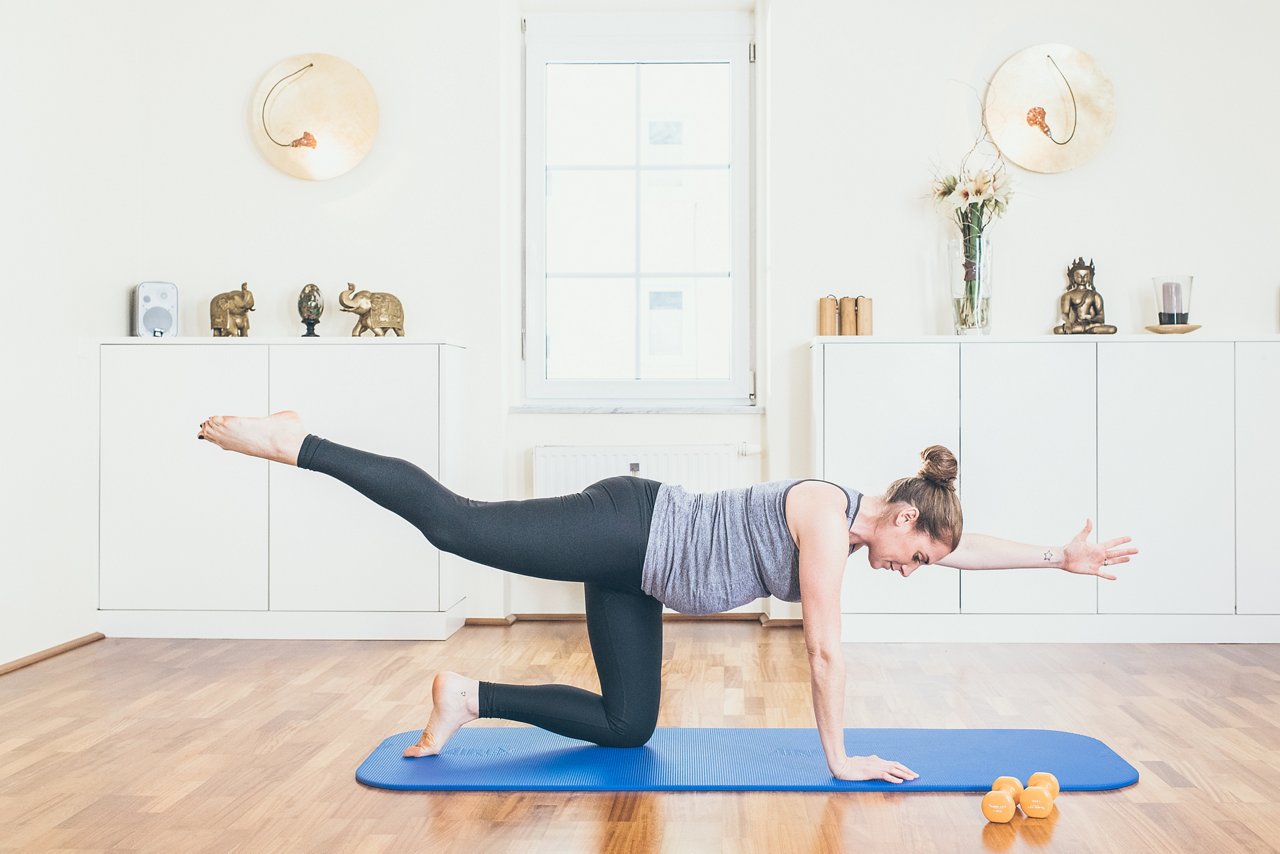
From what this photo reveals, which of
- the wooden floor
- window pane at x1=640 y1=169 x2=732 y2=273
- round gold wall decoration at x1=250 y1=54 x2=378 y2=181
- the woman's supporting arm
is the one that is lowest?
the wooden floor

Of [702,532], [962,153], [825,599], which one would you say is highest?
[962,153]

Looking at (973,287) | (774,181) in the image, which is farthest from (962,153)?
(774,181)

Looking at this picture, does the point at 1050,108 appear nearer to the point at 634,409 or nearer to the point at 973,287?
the point at 973,287

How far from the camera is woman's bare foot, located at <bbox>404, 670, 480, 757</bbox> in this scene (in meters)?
2.42

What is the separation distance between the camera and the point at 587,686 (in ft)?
10.6

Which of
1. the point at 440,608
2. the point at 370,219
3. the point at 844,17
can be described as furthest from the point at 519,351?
the point at 844,17

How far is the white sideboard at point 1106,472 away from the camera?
3.91 metres

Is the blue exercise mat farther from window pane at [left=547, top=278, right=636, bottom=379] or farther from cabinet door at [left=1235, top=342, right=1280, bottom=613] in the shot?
window pane at [left=547, top=278, right=636, bottom=379]

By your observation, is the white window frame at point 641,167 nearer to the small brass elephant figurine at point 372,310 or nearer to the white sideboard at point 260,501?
the small brass elephant figurine at point 372,310

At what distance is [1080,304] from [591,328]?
1.95 m

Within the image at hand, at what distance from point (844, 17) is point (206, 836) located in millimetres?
3664

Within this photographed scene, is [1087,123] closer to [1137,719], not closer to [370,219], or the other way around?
[1137,719]

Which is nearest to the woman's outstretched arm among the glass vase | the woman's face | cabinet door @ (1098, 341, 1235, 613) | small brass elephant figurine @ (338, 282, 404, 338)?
the woman's face

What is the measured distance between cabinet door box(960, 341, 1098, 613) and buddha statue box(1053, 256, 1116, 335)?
243mm
